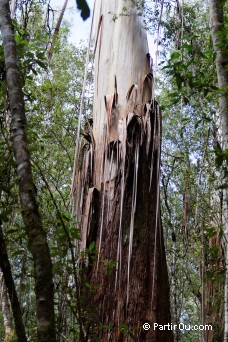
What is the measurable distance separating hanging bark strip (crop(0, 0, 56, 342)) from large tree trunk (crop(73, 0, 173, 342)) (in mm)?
1598

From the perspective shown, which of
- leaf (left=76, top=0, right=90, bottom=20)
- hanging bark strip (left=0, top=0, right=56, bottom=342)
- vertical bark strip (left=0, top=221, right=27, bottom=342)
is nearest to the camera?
leaf (left=76, top=0, right=90, bottom=20)

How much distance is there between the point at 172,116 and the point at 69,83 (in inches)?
100

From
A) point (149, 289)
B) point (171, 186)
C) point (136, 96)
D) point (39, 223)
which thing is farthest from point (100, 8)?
point (171, 186)

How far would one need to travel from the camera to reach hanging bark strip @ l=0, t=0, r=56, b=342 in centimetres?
157

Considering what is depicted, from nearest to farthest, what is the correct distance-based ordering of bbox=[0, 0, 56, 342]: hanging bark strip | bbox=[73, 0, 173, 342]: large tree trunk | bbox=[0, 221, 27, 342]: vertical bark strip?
bbox=[0, 0, 56, 342]: hanging bark strip
bbox=[0, 221, 27, 342]: vertical bark strip
bbox=[73, 0, 173, 342]: large tree trunk

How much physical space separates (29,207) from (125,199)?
2.34 metres

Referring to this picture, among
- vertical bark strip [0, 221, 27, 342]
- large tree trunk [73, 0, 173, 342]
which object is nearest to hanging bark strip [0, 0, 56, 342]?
vertical bark strip [0, 221, 27, 342]


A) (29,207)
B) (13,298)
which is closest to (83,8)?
(29,207)

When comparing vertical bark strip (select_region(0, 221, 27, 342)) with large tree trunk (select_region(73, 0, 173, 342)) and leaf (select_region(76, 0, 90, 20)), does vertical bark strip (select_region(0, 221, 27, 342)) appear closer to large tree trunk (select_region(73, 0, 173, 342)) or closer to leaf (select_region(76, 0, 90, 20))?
leaf (select_region(76, 0, 90, 20))

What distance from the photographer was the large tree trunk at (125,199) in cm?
363

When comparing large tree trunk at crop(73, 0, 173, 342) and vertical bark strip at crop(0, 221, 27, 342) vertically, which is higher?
large tree trunk at crop(73, 0, 173, 342)

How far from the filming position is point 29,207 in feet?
5.69

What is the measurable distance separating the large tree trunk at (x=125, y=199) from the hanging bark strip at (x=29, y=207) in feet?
5.24

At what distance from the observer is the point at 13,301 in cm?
185
